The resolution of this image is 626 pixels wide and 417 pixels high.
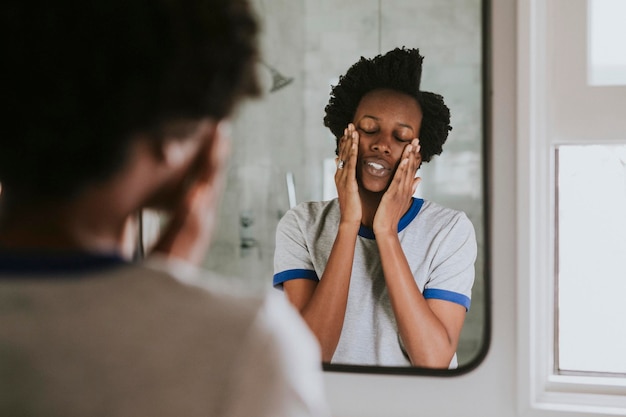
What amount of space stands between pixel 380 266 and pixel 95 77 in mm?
933

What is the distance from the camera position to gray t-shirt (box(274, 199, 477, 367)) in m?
Result: 1.22

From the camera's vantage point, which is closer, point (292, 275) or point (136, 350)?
point (136, 350)

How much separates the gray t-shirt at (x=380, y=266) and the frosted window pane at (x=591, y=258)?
23 cm

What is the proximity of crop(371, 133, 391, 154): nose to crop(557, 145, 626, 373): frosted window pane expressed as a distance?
13.9 inches

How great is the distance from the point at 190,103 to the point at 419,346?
3.08 ft

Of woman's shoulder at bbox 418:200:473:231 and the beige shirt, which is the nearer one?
the beige shirt

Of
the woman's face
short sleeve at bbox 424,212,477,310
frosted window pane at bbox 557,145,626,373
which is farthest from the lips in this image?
frosted window pane at bbox 557,145,626,373

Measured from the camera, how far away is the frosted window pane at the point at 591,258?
1.28 m

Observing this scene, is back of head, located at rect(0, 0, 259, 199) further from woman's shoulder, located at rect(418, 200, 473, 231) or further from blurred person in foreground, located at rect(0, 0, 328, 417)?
woman's shoulder, located at rect(418, 200, 473, 231)

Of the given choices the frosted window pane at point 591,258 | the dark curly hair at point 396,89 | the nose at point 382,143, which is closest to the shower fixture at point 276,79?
the dark curly hair at point 396,89

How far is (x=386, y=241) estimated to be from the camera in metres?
1.23

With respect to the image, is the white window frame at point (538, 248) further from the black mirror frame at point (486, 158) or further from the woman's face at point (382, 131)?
the woman's face at point (382, 131)

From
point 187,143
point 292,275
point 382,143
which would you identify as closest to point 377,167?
point 382,143

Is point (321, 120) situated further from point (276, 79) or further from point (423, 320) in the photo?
point (423, 320)
